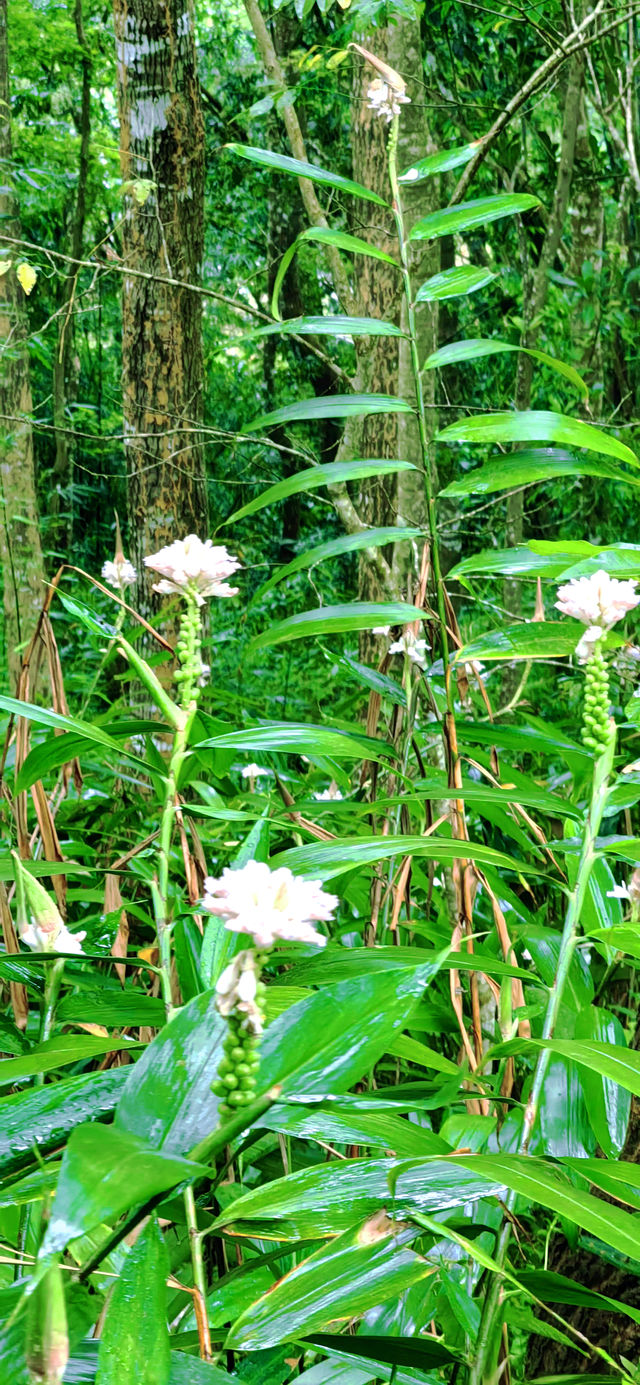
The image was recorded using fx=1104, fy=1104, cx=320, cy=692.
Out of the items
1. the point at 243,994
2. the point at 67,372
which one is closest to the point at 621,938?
the point at 243,994

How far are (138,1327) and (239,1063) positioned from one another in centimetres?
7

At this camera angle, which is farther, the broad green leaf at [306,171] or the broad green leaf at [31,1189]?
the broad green leaf at [306,171]

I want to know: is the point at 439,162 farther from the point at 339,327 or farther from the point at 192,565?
the point at 192,565

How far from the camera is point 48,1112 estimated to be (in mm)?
367

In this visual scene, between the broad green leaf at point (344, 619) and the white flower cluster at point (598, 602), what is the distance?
0.11 metres

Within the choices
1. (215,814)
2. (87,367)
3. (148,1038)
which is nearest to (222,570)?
(215,814)

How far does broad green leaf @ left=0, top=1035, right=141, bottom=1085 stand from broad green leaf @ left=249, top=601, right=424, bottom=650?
27 cm

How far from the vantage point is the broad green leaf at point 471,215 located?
0.69 m

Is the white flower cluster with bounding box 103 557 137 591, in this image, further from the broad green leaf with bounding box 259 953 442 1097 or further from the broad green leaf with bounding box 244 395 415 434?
the broad green leaf with bounding box 259 953 442 1097

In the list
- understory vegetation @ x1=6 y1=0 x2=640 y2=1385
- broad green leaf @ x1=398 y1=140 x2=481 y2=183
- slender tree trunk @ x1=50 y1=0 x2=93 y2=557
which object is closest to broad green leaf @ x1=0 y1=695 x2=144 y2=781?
understory vegetation @ x1=6 y1=0 x2=640 y2=1385

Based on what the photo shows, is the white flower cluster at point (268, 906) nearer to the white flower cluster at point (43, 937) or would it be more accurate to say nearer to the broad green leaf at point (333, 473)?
the white flower cluster at point (43, 937)

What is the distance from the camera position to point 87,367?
22.9 feet

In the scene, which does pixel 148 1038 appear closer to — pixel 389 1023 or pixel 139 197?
pixel 389 1023

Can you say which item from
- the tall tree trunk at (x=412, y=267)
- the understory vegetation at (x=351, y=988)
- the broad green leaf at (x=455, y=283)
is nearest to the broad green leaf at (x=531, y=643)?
the understory vegetation at (x=351, y=988)
